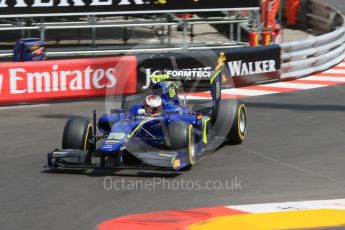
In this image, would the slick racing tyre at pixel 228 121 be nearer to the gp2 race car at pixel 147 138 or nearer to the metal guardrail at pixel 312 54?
the gp2 race car at pixel 147 138

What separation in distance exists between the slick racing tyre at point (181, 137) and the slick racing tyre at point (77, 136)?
4.11 ft

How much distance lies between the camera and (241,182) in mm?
9812

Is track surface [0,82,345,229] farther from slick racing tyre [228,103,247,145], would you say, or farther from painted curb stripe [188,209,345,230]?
painted curb stripe [188,209,345,230]

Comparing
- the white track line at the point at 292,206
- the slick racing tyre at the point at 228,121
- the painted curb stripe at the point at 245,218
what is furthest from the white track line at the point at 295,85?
the painted curb stripe at the point at 245,218

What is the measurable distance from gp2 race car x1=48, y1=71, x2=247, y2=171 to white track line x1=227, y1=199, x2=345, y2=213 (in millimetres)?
1687

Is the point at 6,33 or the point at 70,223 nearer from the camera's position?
the point at 70,223

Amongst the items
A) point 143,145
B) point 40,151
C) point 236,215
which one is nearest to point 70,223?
point 236,215

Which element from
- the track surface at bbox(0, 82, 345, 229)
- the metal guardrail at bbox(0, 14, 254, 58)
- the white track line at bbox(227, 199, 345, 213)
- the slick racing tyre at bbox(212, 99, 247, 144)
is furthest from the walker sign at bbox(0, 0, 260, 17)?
the white track line at bbox(227, 199, 345, 213)

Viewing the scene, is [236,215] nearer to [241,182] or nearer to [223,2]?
A: [241,182]

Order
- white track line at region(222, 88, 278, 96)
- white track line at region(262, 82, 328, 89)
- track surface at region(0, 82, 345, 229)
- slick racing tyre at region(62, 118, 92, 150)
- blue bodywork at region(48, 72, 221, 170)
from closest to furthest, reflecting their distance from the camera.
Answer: track surface at region(0, 82, 345, 229), blue bodywork at region(48, 72, 221, 170), slick racing tyre at region(62, 118, 92, 150), white track line at region(222, 88, 278, 96), white track line at region(262, 82, 328, 89)

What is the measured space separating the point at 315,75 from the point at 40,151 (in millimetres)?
10915

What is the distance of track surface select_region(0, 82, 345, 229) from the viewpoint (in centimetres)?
859

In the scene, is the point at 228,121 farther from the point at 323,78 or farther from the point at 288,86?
the point at 323,78

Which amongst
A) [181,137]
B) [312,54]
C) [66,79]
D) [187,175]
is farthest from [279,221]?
[312,54]
